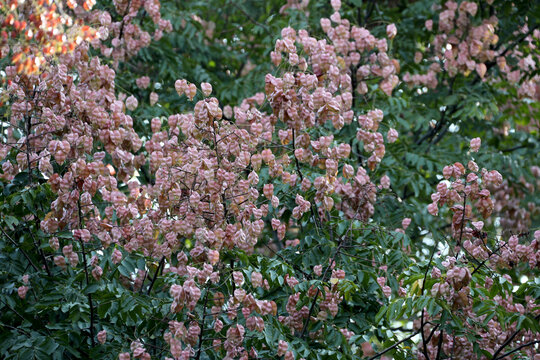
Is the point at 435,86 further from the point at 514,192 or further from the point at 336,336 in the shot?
the point at 336,336

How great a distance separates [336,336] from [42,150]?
2.11 m

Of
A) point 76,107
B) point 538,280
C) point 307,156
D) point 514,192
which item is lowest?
point 514,192

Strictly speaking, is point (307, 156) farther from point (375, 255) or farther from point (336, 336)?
point (336, 336)

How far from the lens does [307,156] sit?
4.78 meters

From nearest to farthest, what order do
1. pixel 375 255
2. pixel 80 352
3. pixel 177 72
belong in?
pixel 80 352 < pixel 375 255 < pixel 177 72

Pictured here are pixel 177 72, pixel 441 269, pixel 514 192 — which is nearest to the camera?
pixel 441 269

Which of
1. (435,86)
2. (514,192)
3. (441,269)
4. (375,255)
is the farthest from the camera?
(514,192)

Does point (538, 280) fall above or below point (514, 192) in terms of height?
above

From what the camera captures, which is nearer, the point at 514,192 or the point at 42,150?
the point at 42,150

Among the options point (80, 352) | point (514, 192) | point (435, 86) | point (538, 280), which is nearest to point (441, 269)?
point (538, 280)

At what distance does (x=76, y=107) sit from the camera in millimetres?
4434

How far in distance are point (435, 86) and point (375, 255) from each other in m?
3.10

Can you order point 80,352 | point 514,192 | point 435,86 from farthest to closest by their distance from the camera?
point 514,192 → point 435,86 → point 80,352

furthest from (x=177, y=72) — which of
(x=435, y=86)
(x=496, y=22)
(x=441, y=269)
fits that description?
(x=441, y=269)
